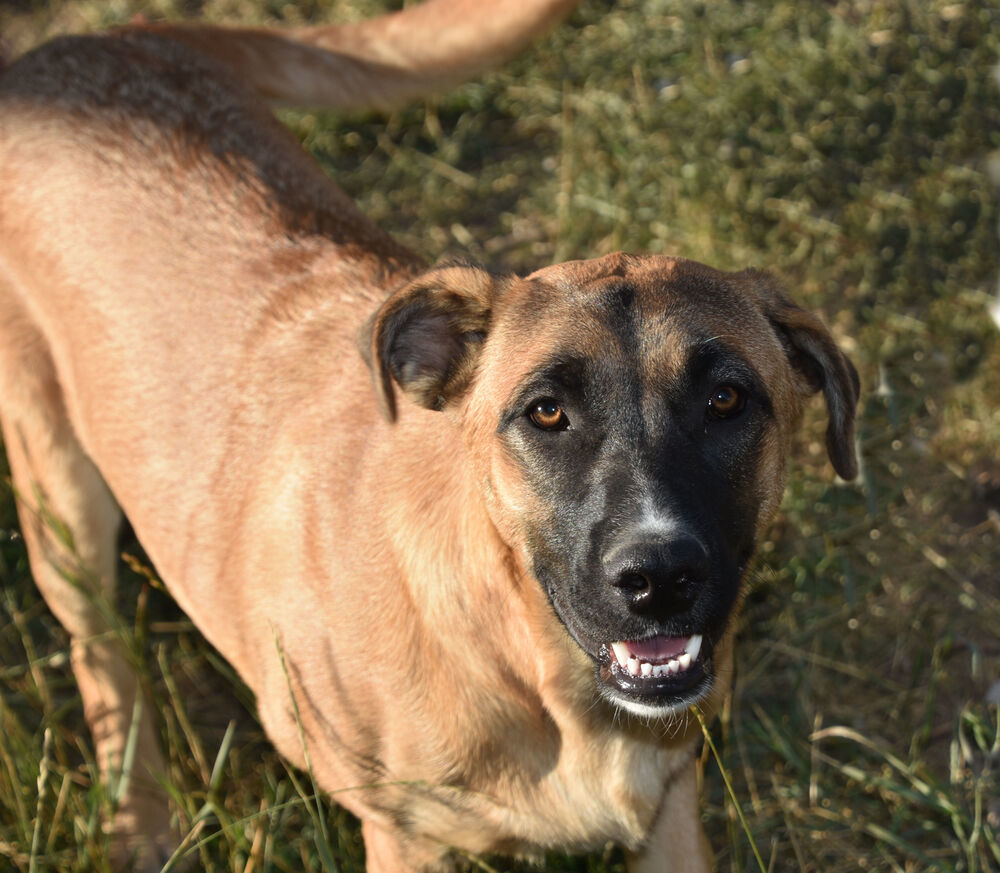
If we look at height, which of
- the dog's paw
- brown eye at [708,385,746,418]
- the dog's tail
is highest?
the dog's tail

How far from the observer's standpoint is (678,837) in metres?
3.49

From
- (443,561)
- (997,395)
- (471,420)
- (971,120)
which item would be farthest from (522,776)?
(971,120)

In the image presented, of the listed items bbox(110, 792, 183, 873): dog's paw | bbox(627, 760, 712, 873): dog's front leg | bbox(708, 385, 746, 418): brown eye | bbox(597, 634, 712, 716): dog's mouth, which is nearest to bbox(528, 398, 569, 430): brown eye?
bbox(708, 385, 746, 418): brown eye

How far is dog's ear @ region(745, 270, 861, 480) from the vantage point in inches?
125

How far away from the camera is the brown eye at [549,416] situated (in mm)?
2914

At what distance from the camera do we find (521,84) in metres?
6.52

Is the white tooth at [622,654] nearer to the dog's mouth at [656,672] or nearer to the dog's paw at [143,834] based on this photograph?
the dog's mouth at [656,672]

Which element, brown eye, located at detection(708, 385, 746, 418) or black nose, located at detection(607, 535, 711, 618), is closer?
black nose, located at detection(607, 535, 711, 618)

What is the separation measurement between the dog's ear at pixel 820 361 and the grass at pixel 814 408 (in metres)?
1.17

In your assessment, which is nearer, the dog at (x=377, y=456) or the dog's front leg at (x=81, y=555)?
the dog at (x=377, y=456)

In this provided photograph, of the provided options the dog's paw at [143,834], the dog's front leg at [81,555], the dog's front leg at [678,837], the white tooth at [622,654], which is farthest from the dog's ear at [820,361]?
the dog's paw at [143,834]

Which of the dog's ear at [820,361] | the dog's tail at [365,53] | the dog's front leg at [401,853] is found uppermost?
the dog's tail at [365,53]

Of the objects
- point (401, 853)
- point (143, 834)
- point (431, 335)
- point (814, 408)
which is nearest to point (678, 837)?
point (401, 853)

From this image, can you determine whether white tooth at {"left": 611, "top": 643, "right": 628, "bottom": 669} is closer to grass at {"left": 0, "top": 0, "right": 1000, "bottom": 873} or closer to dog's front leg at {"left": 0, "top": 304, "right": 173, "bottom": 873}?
grass at {"left": 0, "top": 0, "right": 1000, "bottom": 873}
